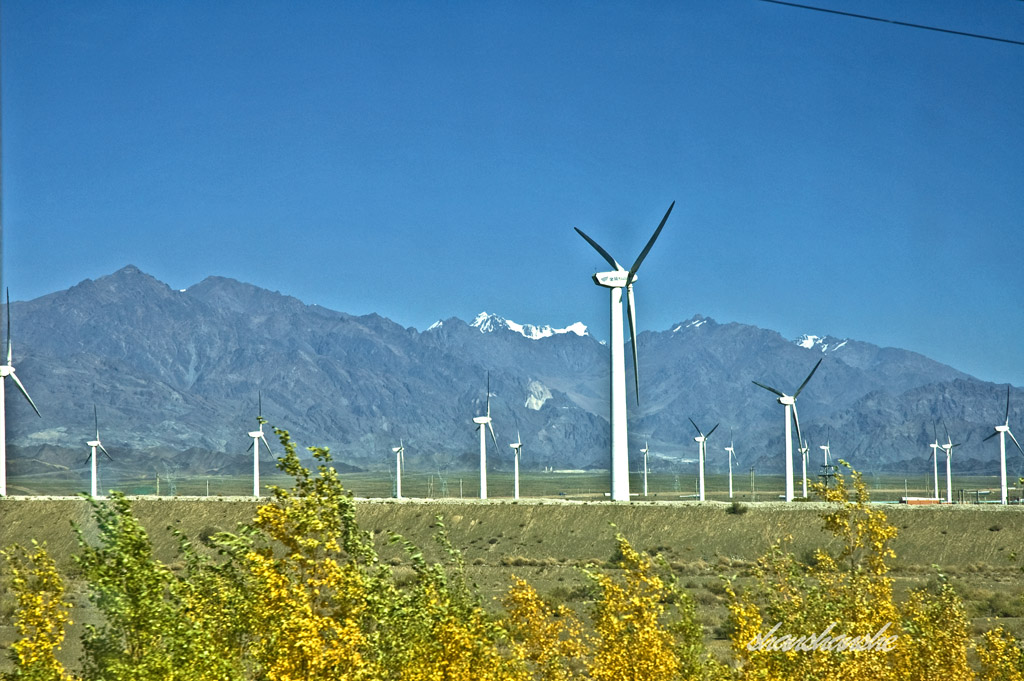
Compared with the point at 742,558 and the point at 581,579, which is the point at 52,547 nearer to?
the point at 581,579

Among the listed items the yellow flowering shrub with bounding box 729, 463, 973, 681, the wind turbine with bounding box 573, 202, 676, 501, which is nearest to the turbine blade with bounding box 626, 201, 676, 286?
the wind turbine with bounding box 573, 202, 676, 501

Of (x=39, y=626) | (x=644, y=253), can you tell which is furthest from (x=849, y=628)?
(x=644, y=253)

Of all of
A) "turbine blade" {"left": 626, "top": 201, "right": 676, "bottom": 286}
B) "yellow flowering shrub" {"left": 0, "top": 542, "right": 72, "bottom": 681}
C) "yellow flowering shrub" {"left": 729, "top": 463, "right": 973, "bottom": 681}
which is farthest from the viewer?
"turbine blade" {"left": 626, "top": 201, "right": 676, "bottom": 286}

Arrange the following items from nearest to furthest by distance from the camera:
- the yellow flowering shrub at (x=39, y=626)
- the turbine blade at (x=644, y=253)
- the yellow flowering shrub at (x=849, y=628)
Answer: the yellow flowering shrub at (x=39, y=626), the yellow flowering shrub at (x=849, y=628), the turbine blade at (x=644, y=253)

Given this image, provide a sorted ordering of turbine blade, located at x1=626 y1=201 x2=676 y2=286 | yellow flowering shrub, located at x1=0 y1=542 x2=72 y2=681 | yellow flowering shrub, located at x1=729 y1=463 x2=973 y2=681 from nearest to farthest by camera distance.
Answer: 1. yellow flowering shrub, located at x1=0 y1=542 x2=72 y2=681
2. yellow flowering shrub, located at x1=729 y1=463 x2=973 y2=681
3. turbine blade, located at x1=626 y1=201 x2=676 y2=286

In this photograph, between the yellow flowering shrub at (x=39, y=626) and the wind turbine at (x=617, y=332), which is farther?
the wind turbine at (x=617, y=332)

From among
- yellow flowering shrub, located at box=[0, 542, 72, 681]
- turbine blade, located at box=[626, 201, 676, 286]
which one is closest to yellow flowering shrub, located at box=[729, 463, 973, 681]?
yellow flowering shrub, located at box=[0, 542, 72, 681]

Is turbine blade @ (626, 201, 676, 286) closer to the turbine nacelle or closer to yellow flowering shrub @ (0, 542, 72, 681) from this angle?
the turbine nacelle

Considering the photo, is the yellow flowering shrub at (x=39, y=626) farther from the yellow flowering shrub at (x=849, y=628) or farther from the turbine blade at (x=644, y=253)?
the turbine blade at (x=644, y=253)

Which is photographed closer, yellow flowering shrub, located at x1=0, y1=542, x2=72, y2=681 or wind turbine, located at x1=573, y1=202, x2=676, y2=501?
yellow flowering shrub, located at x1=0, y1=542, x2=72, y2=681

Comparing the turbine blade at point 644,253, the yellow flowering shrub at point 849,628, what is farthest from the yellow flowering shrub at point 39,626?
the turbine blade at point 644,253

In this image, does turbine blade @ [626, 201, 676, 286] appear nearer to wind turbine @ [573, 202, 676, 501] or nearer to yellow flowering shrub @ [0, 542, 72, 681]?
wind turbine @ [573, 202, 676, 501]

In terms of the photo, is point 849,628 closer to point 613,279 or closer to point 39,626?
point 39,626

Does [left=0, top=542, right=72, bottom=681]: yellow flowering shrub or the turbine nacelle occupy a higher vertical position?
the turbine nacelle
